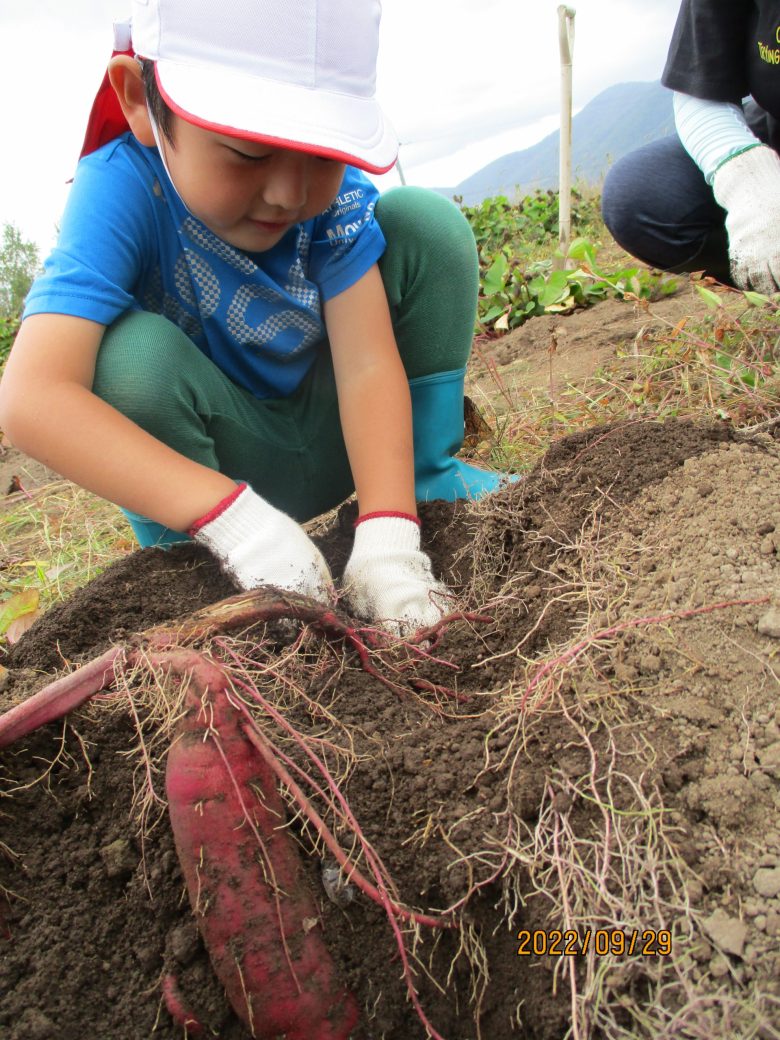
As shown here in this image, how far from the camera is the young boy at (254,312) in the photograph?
3.56 ft

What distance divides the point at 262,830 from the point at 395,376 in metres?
0.99

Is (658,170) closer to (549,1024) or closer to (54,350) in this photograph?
(54,350)

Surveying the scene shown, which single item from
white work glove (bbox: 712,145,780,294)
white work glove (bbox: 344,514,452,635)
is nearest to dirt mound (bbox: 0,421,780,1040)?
white work glove (bbox: 344,514,452,635)

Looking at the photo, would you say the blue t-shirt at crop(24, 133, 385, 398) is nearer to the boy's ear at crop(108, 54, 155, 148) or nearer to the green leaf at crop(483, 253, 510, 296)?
the boy's ear at crop(108, 54, 155, 148)

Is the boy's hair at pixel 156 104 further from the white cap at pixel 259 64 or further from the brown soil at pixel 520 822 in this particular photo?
the brown soil at pixel 520 822

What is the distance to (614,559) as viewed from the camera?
112 cm

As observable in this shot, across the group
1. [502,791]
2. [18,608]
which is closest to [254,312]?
[18,608]

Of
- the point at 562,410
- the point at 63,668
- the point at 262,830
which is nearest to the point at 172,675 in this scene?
the point at 262,830

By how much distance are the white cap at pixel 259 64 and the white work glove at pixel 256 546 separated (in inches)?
22.3

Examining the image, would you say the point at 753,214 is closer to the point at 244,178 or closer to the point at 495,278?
the point at 244,178
